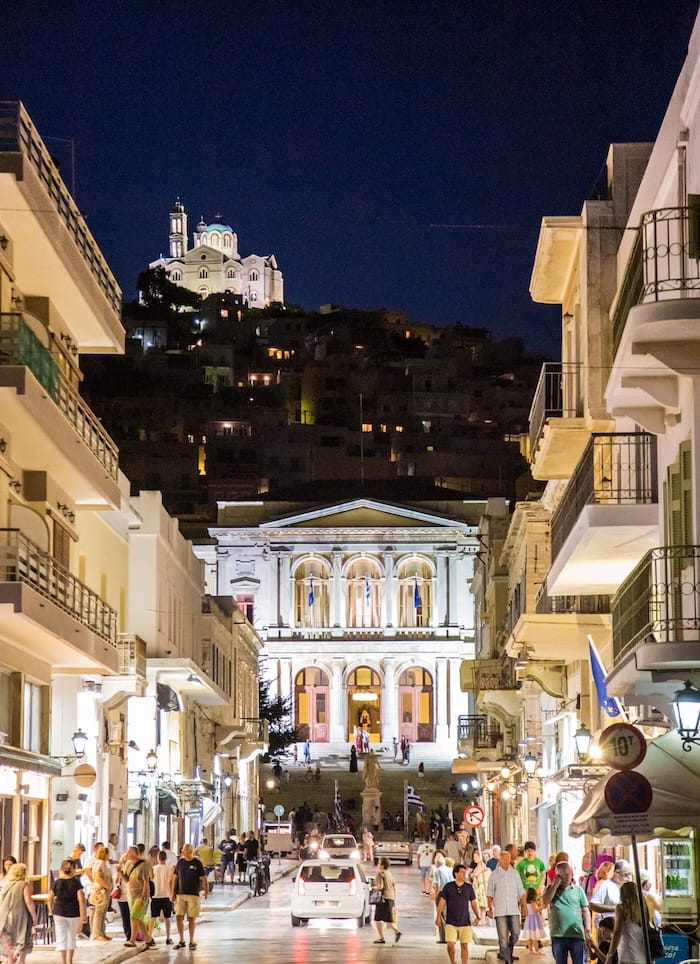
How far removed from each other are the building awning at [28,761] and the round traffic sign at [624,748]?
1206 cm

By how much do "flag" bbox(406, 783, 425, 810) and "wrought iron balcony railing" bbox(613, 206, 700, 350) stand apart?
59827mm

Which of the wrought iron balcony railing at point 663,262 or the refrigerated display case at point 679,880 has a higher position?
the wrought iron balcony railing at point 663,262

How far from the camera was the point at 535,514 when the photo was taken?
4097cm

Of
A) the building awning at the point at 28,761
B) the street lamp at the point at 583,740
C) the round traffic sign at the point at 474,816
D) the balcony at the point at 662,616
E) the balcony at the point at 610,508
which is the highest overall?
the balcony at the point at 610,508

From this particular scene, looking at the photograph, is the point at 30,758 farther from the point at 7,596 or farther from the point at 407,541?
the point at 407,541

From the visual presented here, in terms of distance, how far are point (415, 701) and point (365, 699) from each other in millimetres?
3341

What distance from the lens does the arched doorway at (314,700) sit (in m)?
112

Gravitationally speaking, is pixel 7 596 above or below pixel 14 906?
above

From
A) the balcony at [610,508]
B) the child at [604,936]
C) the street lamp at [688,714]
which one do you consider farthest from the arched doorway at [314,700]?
the street lamp at [688,714]

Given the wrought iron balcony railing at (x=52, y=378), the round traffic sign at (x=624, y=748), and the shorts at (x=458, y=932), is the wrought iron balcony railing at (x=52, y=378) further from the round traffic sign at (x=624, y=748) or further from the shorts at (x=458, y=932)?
the round traffic sign at (x=624, y=748)

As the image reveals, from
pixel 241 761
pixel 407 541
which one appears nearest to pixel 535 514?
pixel 241 761

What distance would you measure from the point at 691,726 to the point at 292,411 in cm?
15226

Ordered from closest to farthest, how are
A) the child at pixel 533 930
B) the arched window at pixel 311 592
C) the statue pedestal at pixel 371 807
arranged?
the child at pixel 533 930
the statue pedestal at pixel 371 807
the arched window at pixel 311 592

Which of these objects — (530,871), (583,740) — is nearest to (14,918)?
(530,871)
